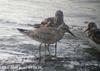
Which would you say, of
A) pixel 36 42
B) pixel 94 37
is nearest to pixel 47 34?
pixel 94 37

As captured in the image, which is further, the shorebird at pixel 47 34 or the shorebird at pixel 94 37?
the shorebird at pixel 94 37

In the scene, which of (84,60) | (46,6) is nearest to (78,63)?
(84,60)

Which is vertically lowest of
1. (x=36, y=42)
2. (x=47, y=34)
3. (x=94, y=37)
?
(x=36, y=42)

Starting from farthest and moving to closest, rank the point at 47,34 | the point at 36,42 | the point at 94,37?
the point at 36,42, the point at 94,37, the point at 47,34

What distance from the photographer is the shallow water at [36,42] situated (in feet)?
25.2

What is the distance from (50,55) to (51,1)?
771 cm

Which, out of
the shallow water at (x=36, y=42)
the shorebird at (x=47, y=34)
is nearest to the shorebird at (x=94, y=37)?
the shallow water at (x=36, y=42)

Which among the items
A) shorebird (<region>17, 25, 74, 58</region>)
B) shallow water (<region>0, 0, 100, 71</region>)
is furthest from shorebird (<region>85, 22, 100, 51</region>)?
shorebird (<region>17, 25, 74, 58</region>)

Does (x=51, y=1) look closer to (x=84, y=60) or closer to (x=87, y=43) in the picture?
(x=87, y=43)

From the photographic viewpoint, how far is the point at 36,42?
Result: 944cm

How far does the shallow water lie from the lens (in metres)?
7.69

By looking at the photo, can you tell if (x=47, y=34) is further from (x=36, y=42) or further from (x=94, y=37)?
(x=36, y=42)

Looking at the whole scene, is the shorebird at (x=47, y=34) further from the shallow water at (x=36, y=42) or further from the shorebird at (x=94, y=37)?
the shorebird at (x=94, y=37)

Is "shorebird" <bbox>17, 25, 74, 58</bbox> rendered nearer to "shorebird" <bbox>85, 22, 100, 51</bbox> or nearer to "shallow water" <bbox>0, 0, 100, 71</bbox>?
"shallow water" <bbox>0, 0, 100, 71</bbox>
